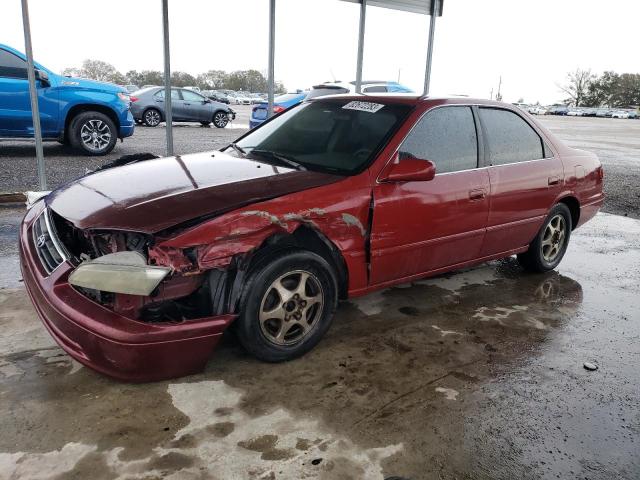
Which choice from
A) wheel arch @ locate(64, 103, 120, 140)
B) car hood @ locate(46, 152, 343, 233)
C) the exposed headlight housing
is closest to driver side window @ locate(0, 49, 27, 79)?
wheel arch @ locate(64, 103, 120, 140)

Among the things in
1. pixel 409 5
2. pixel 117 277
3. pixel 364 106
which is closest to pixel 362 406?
pixel 117 277

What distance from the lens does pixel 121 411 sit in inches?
96.3

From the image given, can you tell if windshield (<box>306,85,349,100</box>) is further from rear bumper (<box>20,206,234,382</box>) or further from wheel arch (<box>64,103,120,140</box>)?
rear bumper (<box>20,206,234,382</box>)

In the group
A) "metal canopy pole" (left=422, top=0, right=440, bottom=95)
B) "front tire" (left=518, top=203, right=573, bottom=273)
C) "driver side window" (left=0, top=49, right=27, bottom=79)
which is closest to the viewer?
"front tire" (left=518, top=203, right=573, bottom=273)

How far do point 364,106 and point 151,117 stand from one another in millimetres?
14576

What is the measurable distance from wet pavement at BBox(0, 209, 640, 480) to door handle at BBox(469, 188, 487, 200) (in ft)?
2.67

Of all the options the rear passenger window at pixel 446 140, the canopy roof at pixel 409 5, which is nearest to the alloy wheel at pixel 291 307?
the rear passenger window at pixel 446 140

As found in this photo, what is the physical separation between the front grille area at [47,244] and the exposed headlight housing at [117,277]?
1.34 feet

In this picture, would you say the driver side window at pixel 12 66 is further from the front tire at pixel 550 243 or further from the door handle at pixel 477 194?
the front tire at pixel 550 243

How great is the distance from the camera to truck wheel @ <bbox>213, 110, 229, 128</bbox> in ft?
58.0

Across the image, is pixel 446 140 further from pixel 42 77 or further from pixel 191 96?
pixel 191 96

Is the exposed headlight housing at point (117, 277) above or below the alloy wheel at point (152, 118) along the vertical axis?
above

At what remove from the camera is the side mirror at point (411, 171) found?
3.13 meters

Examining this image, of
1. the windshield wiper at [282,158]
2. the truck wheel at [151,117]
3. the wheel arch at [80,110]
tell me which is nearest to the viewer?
the windshield wiper at [282,158]
